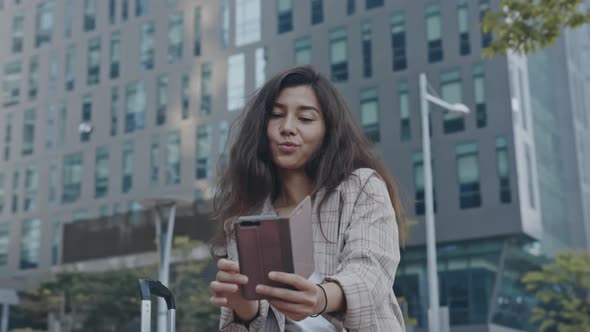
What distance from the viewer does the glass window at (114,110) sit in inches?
1503

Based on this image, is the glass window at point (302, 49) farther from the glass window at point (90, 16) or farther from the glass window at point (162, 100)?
the glass window at point (90, 16)

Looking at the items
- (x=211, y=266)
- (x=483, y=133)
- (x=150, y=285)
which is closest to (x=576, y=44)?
(x=483, y=133)

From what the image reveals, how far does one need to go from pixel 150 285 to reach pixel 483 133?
2743 cm

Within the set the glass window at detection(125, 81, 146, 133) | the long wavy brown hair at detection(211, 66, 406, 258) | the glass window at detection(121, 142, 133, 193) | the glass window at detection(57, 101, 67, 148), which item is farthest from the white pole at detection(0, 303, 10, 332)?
the long wavy brown hair at detection(211, 66, 406, 258)

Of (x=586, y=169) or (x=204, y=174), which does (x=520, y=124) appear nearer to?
(x=586, y=169)

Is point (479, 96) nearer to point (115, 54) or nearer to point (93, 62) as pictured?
point (115, 54)

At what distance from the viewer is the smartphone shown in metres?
1.74

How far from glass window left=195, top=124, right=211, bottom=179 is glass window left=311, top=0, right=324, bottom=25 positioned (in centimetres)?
608

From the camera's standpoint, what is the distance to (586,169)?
124 ft

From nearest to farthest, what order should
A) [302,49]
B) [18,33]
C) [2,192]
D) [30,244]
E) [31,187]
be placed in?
[302,49]
[30,244]
[31,187]
[2,192]
[18,33]

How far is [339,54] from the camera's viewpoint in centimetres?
3238

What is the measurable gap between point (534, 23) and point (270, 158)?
7649 millimetres

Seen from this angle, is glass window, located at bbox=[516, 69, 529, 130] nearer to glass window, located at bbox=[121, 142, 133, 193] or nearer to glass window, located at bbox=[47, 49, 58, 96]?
glass window, located at bbox=[121, 142, 133, 193]

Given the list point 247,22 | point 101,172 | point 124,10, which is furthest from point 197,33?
point 101,172
